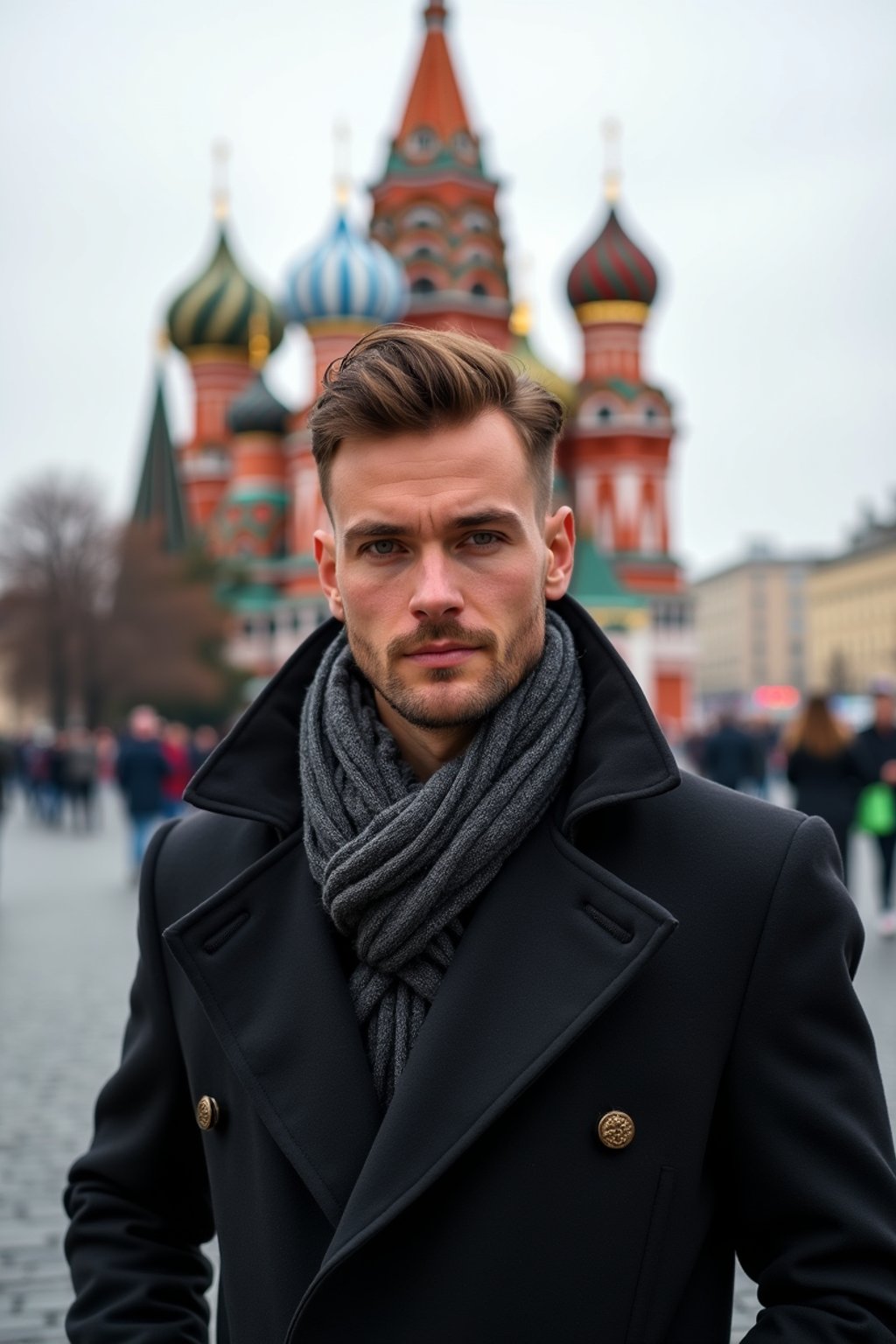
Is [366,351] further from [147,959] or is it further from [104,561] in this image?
[104,561]

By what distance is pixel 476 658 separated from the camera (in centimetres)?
195

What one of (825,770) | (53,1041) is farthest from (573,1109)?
(825,770)

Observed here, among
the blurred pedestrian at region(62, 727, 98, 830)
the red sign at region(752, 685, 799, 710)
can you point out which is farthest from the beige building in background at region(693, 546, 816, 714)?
the blurred pedestrian at region(62, 727, 98, 830)

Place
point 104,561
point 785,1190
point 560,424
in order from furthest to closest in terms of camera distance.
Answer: point 104,561, point 560,424, point 785,1190

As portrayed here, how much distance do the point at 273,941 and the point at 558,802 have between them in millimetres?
392

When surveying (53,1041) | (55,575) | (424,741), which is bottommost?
(53,1041)

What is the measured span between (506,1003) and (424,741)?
0.40 metres

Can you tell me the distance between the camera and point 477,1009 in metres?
1.80

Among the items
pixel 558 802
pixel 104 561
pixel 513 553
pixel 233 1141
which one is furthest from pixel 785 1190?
pixel 104 561

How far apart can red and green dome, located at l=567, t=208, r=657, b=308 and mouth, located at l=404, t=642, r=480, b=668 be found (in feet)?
173

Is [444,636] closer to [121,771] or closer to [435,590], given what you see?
[435,590]

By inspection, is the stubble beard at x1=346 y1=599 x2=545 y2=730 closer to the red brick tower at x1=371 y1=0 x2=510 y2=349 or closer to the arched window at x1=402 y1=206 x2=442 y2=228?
the red brick tower at x1=371 y1=0 x2=510 y2=349

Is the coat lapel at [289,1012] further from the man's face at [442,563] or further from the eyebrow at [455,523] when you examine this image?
the eyebrow at [455,523]

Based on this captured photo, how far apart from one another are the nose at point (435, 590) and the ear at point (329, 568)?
0.19 m
